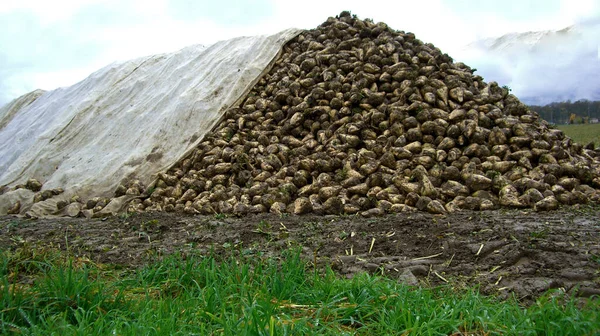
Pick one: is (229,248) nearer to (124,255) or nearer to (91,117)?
(124,255)

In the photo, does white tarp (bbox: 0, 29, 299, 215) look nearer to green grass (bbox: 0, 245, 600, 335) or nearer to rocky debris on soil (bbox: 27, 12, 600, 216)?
rocky debris on soil (bbox: 27, 12, 600, 216)

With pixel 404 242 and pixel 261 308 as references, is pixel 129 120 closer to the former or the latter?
pixel 404 242

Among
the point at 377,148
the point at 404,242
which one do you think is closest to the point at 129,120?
the point at 377,148

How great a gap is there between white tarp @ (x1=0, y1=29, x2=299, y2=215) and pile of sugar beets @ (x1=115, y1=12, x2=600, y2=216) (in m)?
0.37

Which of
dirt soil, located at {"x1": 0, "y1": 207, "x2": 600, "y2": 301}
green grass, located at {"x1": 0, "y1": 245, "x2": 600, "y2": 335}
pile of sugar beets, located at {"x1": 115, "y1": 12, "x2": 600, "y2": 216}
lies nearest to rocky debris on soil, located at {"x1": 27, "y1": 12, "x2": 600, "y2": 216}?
pile of sugar beets, located at {"x1": 115, "y1": 12, "x2": 600, "y2": 216}

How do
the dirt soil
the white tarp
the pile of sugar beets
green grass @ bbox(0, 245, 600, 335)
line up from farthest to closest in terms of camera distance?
the white tarp
the pile of sugar beets
the dirt soil
green grass @ bbox(0, 245, 600, 335)

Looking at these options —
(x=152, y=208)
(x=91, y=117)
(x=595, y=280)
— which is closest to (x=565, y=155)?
(x=595, y=280)

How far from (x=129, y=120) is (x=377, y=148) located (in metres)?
3.61

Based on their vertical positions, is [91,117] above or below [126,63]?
below

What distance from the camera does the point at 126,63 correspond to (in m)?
8.06

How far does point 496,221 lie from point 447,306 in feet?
5.79

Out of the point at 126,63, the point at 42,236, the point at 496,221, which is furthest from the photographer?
the point at 126,63

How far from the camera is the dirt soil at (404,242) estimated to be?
2.35 metres

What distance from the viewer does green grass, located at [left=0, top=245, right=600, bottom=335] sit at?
1.65m
